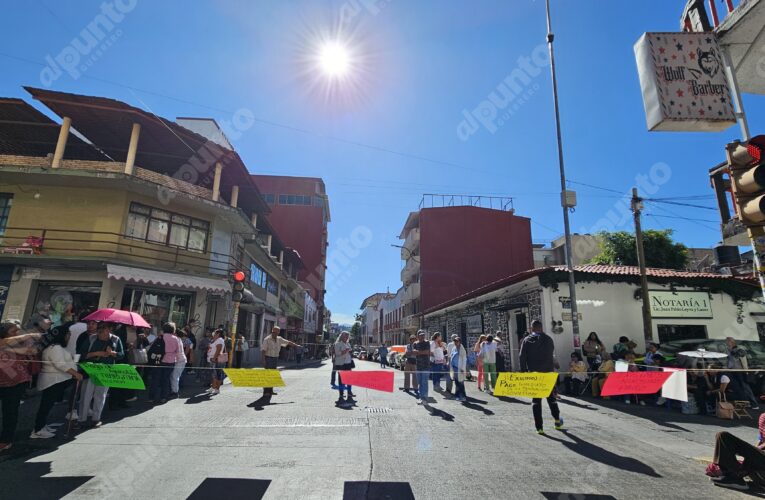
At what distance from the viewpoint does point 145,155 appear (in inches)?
688

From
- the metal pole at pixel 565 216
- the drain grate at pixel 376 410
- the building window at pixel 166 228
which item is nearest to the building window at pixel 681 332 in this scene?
the metal pole at pixel 565 216

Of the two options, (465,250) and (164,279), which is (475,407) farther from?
(465,250)

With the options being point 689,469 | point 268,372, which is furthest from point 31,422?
point 689,469

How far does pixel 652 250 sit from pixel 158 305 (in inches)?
1262

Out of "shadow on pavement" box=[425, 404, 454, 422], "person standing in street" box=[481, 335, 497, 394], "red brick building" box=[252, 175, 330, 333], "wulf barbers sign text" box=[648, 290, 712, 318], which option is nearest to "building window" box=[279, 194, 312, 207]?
"red brick building" box=[252, 175, 330, 333]

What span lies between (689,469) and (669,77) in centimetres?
496

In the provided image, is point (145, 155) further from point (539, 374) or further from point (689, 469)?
point (689, 469)

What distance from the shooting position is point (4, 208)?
14609 mm

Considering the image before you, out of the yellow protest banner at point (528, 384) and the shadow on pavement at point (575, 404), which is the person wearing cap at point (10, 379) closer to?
Answer: the yellow protest banner at point (528, 384)

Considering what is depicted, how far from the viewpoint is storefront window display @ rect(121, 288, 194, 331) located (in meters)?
14.8

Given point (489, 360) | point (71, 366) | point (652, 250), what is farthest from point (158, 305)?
point (652, 250)

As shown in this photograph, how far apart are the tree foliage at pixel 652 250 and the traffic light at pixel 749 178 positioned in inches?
1113

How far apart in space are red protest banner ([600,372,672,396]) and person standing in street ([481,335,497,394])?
4.19m

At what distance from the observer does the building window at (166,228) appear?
15070mm
